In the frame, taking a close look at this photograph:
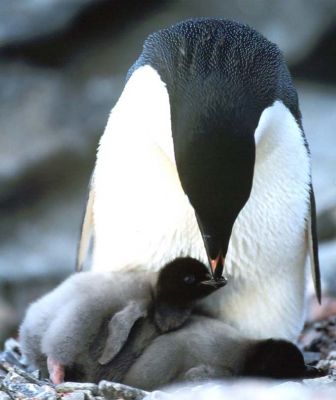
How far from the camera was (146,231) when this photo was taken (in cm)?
343

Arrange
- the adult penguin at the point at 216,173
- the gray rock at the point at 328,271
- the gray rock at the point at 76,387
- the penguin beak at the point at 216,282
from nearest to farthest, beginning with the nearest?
1. the gray rock at the point at 76,387
2. the adult penguin at the point at 216,173
3. the penguin beak at the point at 216,282
4. the gray rock at the point at 328,271

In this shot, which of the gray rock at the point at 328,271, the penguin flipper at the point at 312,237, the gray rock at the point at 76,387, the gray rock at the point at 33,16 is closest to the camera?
the gray rock at the point at 76,387

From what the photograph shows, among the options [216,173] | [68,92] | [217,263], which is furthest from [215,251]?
[68,92]

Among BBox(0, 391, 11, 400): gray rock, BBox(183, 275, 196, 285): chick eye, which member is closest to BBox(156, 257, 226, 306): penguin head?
BBox(183, 275, 196, 285): chick eye

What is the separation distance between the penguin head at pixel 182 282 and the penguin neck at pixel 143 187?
0.13m

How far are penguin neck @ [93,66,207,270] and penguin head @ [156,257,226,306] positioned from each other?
13 centimetres

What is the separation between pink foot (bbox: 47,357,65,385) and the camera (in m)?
3.07

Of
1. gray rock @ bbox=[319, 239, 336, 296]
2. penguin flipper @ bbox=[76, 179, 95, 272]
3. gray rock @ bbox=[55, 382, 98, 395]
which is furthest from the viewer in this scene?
gray rock @ bbox=[319, 239, 336, 296]

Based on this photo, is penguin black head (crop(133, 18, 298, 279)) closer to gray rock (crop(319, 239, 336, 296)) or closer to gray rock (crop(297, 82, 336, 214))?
gray rock (crop(319, 239, 336, 296))

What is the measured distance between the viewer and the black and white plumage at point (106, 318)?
309cm

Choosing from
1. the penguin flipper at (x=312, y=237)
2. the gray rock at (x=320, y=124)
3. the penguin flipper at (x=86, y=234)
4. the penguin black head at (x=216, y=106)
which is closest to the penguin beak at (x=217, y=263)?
the penguin black head at (x=216, y=106)

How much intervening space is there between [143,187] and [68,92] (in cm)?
355

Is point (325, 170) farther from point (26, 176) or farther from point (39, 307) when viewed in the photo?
point (39, 307)

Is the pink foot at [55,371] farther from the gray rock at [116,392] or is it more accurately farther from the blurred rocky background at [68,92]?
the blurred rocky background at [68,92]
